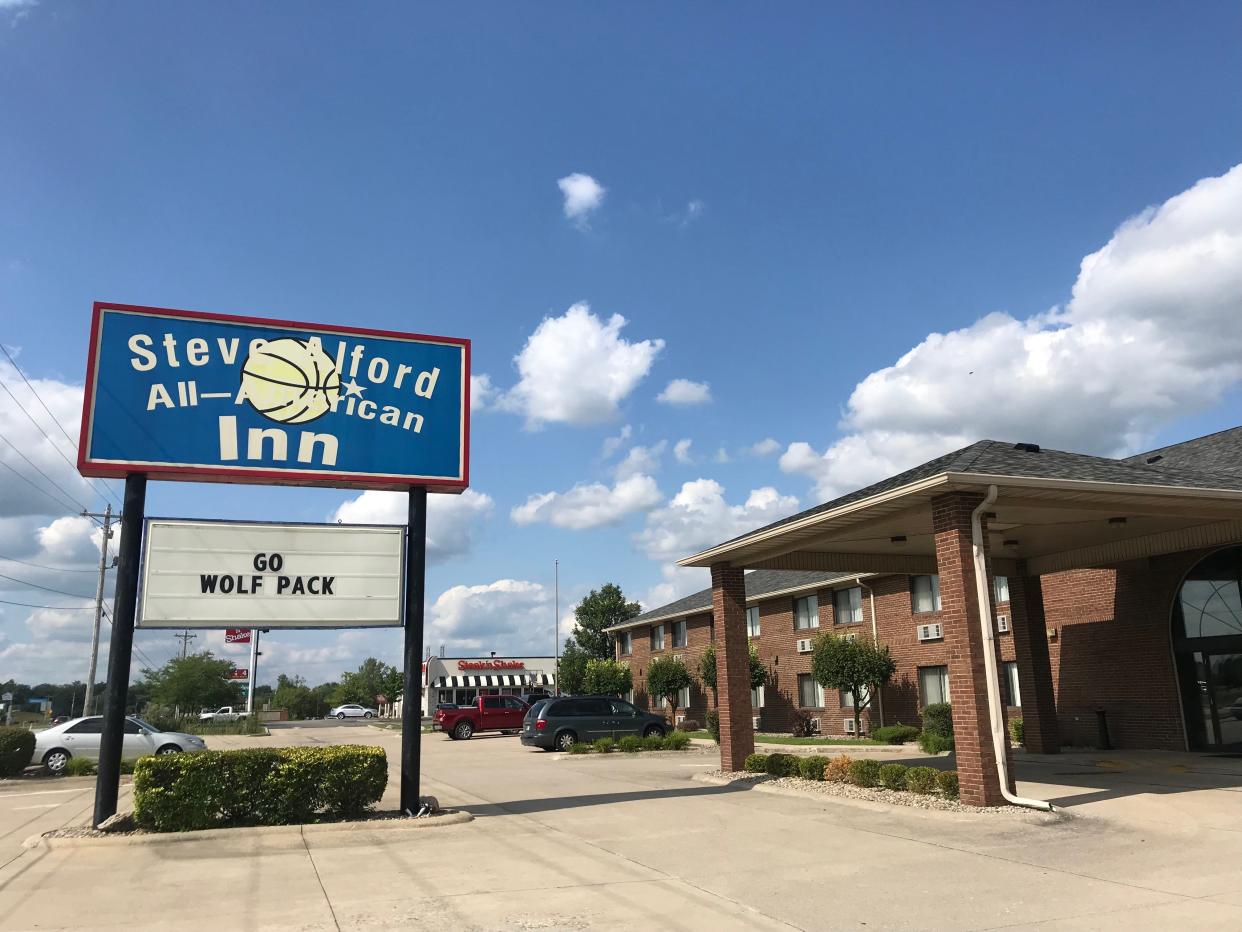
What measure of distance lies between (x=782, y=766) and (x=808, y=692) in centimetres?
1838

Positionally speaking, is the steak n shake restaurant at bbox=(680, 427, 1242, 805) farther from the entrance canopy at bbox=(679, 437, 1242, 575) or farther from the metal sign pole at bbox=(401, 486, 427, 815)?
the metal sign pole at bbox=(401, 486, 427, 815)

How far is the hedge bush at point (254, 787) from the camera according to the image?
11.8 m

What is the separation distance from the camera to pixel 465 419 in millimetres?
14422

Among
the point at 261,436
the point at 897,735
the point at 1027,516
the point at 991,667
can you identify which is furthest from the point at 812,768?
the point at 897,735

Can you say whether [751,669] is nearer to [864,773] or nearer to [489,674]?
[864,773]

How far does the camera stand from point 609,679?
47.8 m

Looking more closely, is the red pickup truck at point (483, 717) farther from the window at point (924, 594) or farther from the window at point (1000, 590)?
the window at point (1000, 590)

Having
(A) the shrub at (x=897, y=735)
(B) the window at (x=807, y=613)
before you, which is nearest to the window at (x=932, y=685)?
(A) the shrub at (x=897, y=735)

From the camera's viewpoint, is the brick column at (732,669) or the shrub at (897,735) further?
the shrub at (897,735)

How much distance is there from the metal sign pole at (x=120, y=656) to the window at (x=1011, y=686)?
2133cm

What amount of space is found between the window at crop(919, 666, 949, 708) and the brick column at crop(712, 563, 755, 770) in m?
12.4

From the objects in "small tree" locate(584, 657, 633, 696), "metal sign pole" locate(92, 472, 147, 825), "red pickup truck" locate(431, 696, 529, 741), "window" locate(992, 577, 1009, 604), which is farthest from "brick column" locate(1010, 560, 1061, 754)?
"small tree" locate(584, 657, 633, 696)

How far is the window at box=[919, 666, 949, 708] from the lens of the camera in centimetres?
2770

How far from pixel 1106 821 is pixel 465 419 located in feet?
34.0
